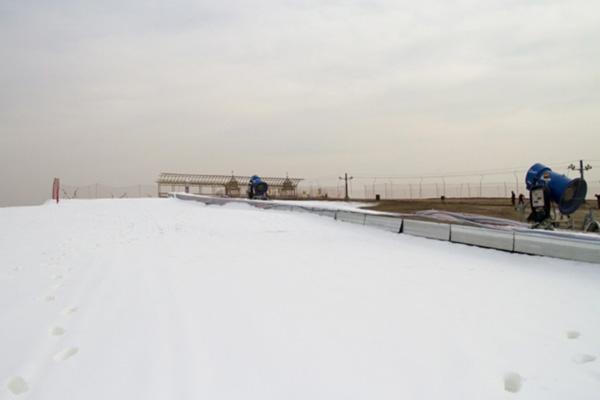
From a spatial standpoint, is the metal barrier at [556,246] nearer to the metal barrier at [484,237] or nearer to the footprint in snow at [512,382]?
the metal barrier at [484,237]

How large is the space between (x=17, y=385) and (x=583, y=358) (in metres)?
3.53

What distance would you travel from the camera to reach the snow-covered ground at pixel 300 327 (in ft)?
7.80

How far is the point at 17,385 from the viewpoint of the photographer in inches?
96.3

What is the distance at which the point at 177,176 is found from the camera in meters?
39.7

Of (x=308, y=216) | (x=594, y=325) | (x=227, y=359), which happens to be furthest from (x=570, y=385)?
(x=308, y=216)

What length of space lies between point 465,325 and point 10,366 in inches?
126

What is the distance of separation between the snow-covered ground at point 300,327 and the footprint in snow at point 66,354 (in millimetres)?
10

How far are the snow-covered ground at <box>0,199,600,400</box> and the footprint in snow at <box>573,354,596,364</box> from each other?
0.03 ft

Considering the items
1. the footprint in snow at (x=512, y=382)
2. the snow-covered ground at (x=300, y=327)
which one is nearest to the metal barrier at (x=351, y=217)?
the snow-covered ground at (x=300, y=327)

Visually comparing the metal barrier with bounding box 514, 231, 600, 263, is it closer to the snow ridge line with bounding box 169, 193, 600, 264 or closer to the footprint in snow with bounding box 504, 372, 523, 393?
the snow ridge line with bounding box 169, 193, 600, 264

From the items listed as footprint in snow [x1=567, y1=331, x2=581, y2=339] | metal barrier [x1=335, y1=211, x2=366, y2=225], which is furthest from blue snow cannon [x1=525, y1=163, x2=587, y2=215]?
footprint in snow [x1=567, y1=331, x2=581, y2=339]

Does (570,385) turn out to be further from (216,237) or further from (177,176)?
(177,176)

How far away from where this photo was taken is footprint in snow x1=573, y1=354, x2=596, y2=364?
8.42 feet

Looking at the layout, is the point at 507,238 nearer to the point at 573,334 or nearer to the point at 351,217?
the point at 573,334
